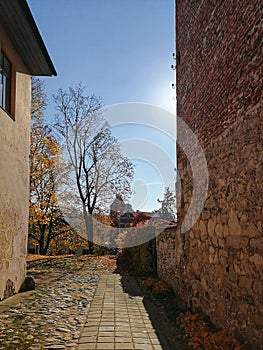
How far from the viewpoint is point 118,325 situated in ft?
18.0

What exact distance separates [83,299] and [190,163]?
3.74 m

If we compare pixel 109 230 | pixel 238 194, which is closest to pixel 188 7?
pixel 238 194

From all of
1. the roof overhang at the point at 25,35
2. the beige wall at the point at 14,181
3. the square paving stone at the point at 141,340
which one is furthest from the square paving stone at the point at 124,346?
the roof overhang at the point at 25,35

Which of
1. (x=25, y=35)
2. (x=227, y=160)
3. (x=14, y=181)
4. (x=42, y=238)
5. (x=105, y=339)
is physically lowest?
(x=105, y=339)

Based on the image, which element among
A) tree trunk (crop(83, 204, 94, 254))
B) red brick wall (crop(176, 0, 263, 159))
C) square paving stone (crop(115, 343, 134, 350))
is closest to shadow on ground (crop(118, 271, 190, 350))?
square paving stone (crop(115, 343, 134, 350))

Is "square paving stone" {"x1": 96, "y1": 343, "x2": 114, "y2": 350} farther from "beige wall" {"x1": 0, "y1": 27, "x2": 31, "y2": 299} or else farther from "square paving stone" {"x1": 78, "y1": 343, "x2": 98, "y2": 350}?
"beige wall" {"x1": 0, "y1": 27, "x2": 31, "y2": 299}

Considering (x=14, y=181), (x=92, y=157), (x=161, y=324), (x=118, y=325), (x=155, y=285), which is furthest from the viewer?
(x=92, y=157)

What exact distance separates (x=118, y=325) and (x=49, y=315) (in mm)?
1313

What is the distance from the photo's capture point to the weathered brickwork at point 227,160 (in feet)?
12.8

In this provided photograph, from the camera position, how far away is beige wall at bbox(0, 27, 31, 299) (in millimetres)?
6715

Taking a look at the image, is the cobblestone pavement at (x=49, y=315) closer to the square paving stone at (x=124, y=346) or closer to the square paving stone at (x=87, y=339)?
the square paving stone at (x=87, y=339)

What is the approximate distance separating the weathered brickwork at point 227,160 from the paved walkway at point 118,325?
3.29 ft

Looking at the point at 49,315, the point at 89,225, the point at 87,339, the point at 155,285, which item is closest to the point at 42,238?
the point at 89,225

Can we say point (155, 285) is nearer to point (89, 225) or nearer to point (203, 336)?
point (203, 336)
